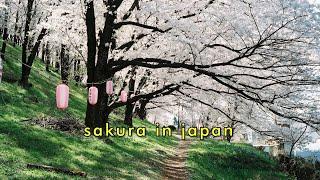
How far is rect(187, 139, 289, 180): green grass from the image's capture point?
16.9 m

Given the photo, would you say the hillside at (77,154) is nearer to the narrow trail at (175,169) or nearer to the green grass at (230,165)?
the green grass at (230,165)

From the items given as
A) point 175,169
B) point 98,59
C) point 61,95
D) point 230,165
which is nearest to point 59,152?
point 61,95

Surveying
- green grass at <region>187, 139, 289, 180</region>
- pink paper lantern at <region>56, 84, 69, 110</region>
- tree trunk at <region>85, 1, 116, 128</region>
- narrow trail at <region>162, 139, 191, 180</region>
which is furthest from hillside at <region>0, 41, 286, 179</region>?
tree trunk at <region>85, 1, 116, 128</region>

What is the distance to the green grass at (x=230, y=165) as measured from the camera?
16906 mm

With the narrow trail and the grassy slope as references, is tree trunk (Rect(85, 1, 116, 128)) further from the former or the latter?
the narrow trail

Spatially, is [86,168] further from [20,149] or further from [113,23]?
[113,23]

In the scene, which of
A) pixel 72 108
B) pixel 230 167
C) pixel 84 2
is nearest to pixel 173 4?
pixel 84 2

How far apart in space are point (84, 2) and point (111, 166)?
718 centimetres

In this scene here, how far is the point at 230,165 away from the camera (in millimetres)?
20391

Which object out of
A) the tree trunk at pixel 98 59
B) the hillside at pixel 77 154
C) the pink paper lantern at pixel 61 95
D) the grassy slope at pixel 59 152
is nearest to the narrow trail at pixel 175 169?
the hillside at pixel 77 154

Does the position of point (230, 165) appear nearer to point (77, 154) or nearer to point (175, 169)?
point (175, 169)

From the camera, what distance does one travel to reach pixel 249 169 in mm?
20312

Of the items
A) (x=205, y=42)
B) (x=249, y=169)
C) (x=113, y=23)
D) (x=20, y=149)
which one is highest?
(x=113, y=23)

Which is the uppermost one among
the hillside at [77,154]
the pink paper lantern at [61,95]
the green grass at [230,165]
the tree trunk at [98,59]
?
the tree trunk at [98,59]
